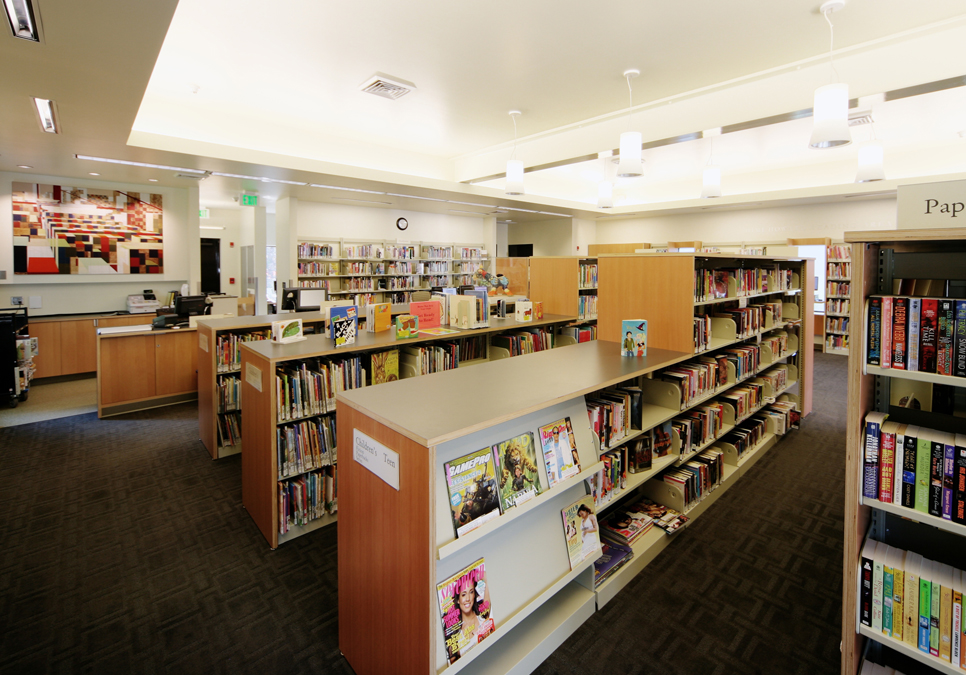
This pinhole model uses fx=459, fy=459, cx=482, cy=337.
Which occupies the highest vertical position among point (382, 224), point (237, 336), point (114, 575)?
point (382, 224)

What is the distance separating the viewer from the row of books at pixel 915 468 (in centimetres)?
147

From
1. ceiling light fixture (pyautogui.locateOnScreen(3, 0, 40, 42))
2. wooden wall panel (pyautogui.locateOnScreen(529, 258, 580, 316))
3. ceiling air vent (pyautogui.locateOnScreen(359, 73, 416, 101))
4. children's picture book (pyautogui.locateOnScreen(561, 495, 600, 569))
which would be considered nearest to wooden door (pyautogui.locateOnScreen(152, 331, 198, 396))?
ceiling light fixture (pyautogui.locateOnScreen(3, 0, 40, 42))

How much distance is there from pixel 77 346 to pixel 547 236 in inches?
408

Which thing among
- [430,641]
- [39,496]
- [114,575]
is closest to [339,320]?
[114,575]

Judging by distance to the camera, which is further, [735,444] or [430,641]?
[735,444]

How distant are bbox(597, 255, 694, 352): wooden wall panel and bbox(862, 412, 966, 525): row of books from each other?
1528mm

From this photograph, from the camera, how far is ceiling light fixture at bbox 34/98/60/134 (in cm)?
373

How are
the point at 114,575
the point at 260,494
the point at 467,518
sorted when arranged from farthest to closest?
the point at 260,494 < the point at 114,575 < the point at 467,518

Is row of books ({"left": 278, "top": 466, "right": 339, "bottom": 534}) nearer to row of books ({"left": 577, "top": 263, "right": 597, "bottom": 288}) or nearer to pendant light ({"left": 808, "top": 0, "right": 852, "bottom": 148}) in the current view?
row of books ({"left": 577, "top": 263, "right": 597, "bottom": 288})

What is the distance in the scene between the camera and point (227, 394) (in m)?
4.10

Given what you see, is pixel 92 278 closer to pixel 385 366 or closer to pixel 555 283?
pixel 385 366

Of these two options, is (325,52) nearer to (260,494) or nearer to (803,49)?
(260,494)

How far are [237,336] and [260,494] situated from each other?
1685 mm

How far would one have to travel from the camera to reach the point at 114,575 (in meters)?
2.55
